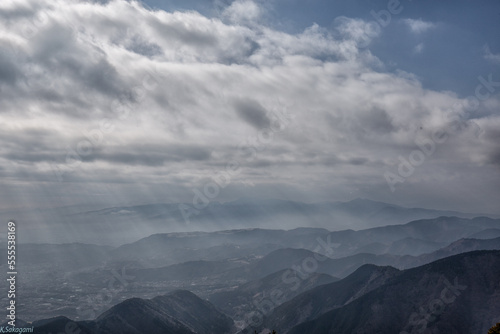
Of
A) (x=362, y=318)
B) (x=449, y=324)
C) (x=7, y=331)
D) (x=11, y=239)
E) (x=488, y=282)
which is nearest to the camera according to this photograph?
(x=11, y=239)

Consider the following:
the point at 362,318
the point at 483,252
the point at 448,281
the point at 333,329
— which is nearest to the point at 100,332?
the point at 333,329

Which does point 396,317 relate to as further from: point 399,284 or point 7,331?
point 7,331

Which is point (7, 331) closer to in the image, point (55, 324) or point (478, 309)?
point (55, 324)

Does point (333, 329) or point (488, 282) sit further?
point (333, 329)

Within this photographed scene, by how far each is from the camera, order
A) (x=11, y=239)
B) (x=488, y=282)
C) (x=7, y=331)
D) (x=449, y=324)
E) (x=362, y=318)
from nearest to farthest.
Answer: (x=11, y=239) < (x=449, y=324) < (x=488, y=282) < (x=362, y=318) < (x=7, y=331)

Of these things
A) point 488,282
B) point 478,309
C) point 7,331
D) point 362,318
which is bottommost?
point 7,331

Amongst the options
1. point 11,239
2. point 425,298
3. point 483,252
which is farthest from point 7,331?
point 483,252

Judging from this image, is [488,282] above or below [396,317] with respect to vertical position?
above
